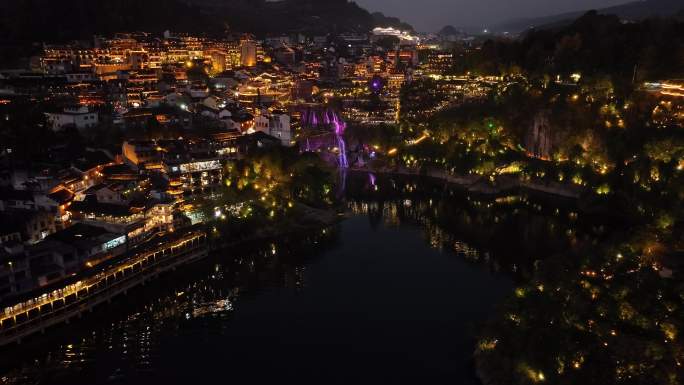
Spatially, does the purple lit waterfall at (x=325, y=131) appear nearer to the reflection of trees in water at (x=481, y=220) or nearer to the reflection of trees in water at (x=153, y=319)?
the reflection of trees in water at (x=481, y=220)

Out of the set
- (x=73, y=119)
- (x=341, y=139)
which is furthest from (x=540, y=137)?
(x=73, y=119)

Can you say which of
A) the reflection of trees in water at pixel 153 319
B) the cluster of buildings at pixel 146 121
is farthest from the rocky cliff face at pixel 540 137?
the reflection of trees in water at pixel 153 319

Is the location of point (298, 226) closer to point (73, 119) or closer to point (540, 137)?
point (73, 119)

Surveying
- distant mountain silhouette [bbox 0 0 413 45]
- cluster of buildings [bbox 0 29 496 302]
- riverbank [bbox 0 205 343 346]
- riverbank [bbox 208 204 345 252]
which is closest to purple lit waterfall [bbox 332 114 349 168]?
cluster of buildings [bbox 0 29 496 302]

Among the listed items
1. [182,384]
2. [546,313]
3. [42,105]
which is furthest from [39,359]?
[42,105]

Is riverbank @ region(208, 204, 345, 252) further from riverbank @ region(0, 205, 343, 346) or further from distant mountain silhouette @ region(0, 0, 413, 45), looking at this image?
distant mountain silhouette @ region(0, 0, 413, 45)

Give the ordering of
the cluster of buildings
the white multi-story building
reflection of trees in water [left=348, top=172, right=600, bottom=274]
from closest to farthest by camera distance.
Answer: the cluster of buildings → reflection of trees in water [left=348, top=172, right=600, bottom=274] → the white multi-story building
